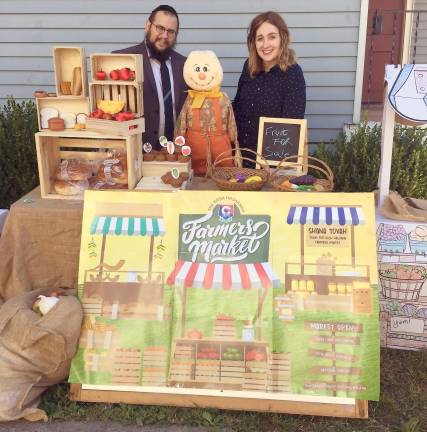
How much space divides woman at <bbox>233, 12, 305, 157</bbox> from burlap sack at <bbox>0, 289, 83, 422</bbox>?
5.93 ft

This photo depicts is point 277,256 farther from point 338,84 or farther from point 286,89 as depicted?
point 338,84

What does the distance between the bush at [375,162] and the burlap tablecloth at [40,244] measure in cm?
246

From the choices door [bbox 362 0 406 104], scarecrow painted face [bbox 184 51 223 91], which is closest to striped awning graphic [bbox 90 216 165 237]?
scarecrow painted face [bbox 184 51 223 91]

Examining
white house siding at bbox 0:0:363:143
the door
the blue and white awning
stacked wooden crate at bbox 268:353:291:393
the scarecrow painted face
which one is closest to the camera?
stacked wooden crate at bbox 268:353:291:393

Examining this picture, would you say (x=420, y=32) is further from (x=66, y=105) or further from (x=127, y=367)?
(x=127, y=367)

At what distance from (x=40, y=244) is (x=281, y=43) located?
1.93 m

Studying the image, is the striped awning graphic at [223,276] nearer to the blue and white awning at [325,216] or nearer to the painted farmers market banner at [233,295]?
the painted farmers market banner at [233,295]

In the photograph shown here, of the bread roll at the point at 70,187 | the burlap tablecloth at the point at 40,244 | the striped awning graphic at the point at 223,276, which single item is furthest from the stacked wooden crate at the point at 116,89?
the striped awning graphic at the point at 223,276

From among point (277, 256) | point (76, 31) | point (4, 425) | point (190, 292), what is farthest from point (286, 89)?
point (76, 31)

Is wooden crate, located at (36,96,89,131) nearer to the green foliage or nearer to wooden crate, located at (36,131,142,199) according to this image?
wooden crate, located at (36,131,142,199)

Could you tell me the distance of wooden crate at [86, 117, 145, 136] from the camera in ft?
8.72

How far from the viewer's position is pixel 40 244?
272cm

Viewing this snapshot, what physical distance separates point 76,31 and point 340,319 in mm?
4427

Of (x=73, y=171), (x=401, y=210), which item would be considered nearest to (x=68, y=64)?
(x=73, y=171)
